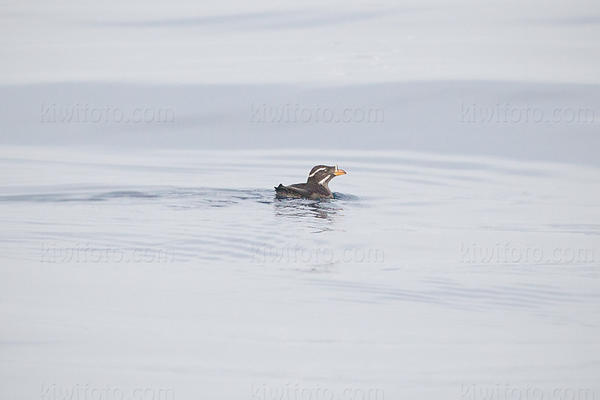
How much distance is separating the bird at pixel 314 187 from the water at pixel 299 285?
178 mm

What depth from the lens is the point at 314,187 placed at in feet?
58.9

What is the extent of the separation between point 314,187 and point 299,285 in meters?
6.08

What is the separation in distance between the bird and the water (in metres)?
0.18

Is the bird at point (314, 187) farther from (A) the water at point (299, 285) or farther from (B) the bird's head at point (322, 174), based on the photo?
(A) the water at point (299, 285)

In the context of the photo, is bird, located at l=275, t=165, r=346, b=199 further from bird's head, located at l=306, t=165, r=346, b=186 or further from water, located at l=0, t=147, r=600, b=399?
water, located at l=0, t=147, r=600, b=399

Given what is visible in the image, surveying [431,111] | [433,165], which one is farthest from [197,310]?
[431,111]

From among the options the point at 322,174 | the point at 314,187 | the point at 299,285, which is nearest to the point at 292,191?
the point at 314,187

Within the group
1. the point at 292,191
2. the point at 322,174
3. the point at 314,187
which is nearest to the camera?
the point at 292,191

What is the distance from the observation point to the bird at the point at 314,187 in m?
17.2

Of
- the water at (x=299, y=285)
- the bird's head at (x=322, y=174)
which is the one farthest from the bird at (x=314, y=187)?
the water at (x=299, y=285)

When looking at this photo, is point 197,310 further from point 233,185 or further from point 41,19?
point 41,19

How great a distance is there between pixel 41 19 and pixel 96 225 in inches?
1030

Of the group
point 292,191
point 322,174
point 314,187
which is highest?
point 322,174

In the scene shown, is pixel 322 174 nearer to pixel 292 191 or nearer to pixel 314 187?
pixel 314 187
